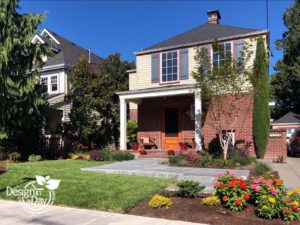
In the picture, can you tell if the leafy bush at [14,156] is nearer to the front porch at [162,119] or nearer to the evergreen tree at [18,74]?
the evergreen tree at [18,74]

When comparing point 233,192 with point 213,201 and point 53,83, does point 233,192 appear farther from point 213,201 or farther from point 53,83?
point 53,83

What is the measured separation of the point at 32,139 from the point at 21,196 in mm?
9365

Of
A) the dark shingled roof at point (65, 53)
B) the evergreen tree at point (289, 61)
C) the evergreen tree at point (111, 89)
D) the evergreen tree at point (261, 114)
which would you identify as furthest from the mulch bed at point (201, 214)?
the evergreen tree at point (289, 61)

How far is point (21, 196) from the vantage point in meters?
7.89

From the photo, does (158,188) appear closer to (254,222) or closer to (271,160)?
(254,222)

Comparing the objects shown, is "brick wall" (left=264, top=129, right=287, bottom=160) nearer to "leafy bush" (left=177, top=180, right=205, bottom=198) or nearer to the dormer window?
the dormer window

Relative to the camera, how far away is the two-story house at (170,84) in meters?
16.7

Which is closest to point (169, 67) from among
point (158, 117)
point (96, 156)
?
point (158, 117)

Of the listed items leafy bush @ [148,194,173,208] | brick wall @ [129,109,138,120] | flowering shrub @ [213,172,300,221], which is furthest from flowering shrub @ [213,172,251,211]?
brick wall @ [129,109,138,120]

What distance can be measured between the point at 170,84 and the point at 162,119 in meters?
2.03

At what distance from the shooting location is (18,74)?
13.2 meters

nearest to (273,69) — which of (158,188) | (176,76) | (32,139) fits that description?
(176,76)

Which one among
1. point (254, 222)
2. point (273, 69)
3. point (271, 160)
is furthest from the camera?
point (273, 69)

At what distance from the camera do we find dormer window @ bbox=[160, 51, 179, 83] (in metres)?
17.9
